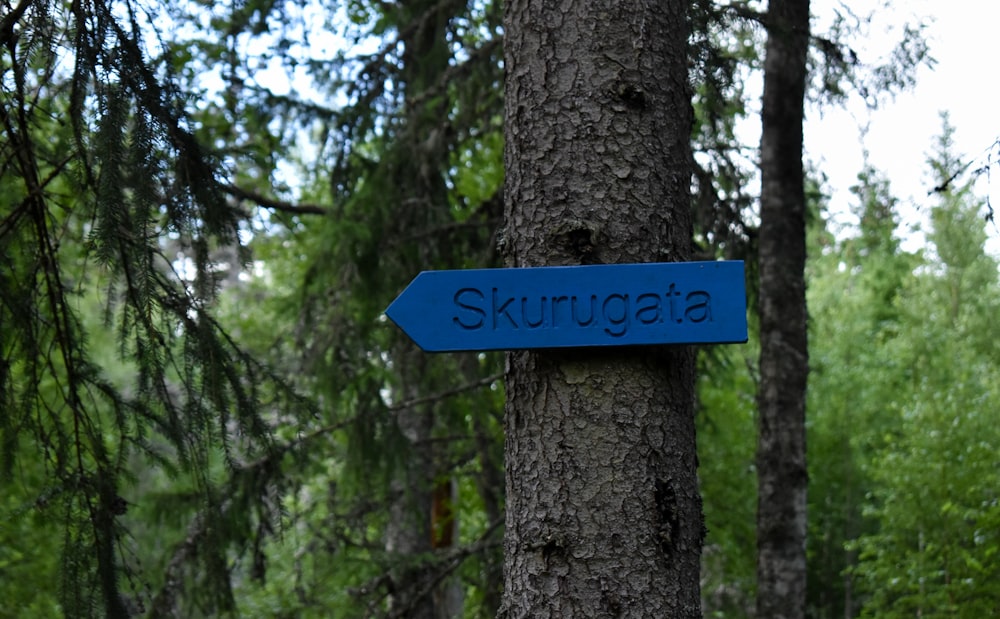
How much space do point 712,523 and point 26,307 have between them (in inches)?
438

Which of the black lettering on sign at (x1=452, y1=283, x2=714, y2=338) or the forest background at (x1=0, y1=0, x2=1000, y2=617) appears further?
the forest background at (x1=0, y1=0, x2=1000, y2=617)

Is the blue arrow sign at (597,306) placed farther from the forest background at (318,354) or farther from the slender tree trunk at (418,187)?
the slender tree trunk at (418,187)

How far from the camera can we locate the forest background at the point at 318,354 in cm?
346

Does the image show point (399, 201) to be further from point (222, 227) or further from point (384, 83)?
point (222, 227)

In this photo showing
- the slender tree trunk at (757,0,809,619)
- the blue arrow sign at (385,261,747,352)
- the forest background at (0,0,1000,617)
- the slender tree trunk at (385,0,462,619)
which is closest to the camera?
the blue arrow sign at (385,261,747,352)

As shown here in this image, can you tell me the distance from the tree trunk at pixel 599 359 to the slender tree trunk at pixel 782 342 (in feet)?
9.16

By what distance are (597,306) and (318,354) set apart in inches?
211

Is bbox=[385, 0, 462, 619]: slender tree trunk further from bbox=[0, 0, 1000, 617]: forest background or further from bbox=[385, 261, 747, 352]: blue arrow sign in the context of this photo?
bbox=[385, 261, 747, 352]: blue arrow sign

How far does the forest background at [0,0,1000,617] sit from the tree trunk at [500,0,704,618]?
3.85 feet

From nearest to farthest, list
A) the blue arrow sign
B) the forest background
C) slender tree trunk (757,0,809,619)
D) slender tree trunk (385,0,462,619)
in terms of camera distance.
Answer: the blue arrow sign → the forest background → slender tree trunk (757,0,809,619) → slender tree trunk (385,0,462,619)

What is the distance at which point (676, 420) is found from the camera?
2398 mm

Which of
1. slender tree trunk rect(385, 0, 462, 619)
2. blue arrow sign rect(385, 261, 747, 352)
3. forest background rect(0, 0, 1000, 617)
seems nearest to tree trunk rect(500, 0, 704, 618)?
blue arrow sign rect(385, 261, 747, 352)

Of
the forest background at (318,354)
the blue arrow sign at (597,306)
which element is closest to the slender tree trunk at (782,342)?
the forest background at (318,354)

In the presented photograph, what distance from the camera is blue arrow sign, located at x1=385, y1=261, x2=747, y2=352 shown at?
2.27 m
